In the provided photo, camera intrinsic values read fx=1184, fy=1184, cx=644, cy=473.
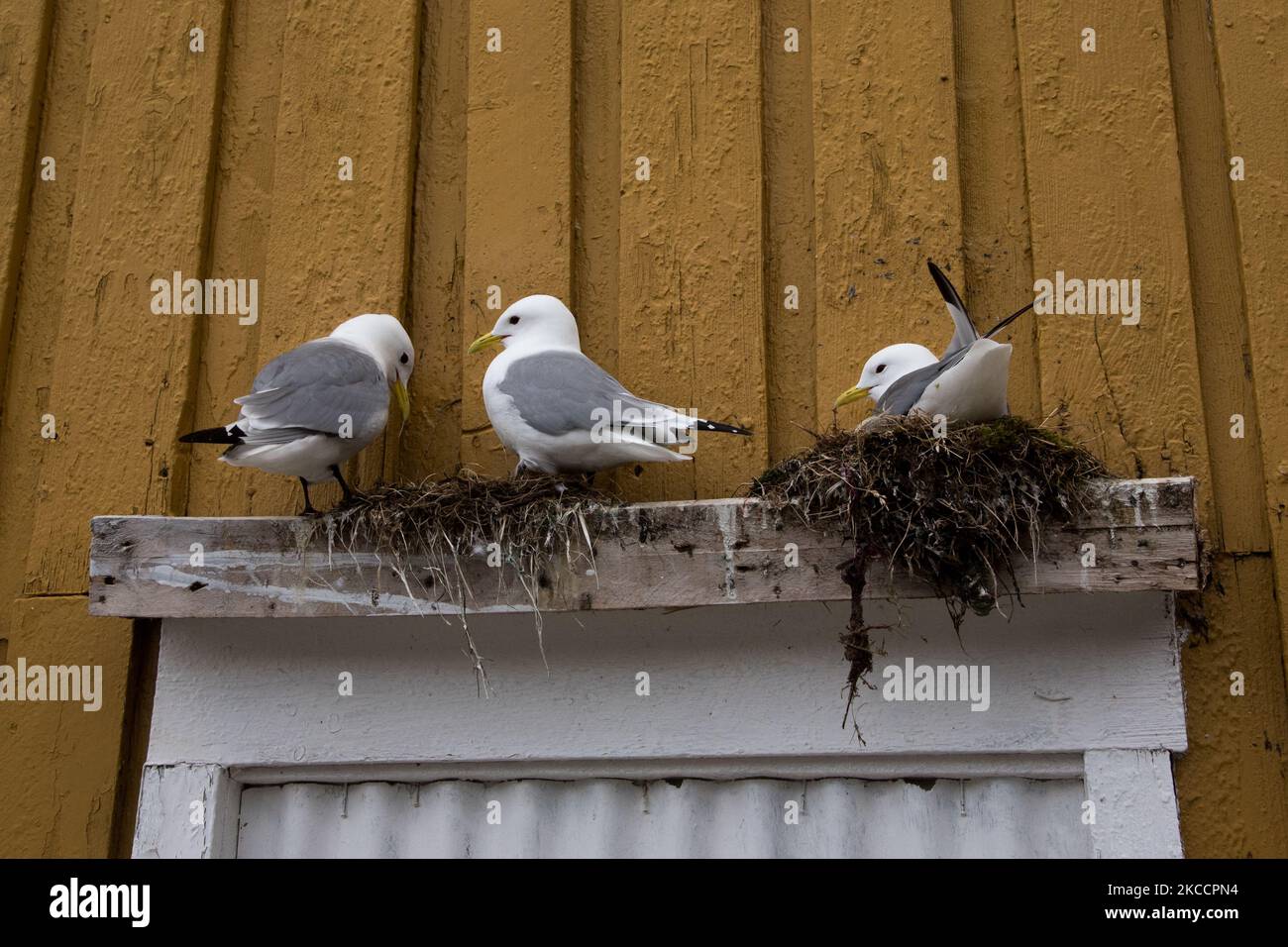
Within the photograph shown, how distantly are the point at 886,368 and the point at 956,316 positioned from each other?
0.80 feet

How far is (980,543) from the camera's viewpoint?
2732mm

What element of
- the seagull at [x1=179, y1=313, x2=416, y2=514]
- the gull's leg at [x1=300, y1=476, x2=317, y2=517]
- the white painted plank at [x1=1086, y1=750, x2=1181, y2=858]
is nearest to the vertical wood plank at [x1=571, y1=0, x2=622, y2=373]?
the seagull at [x1=179, y1=313, x2=416, y2=514]

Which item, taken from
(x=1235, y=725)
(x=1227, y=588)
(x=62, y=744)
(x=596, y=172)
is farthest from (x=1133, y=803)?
(x=62, y=744)

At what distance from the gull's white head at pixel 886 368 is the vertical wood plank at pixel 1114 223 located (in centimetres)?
36

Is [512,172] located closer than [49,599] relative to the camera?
No

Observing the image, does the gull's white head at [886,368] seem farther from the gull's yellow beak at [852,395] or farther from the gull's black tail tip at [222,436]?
the gull's black tail tip at [222,436]

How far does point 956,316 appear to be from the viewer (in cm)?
312

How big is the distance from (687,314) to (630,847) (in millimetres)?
1506

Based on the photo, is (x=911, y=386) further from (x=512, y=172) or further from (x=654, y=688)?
(x=512, y=172)

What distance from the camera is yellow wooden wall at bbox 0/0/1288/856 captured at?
128 inches

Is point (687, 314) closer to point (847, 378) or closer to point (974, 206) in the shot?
point (847, 378)

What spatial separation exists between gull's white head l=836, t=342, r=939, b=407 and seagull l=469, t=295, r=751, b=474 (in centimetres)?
38

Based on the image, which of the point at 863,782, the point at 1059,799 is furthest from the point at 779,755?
the point at 1059,799

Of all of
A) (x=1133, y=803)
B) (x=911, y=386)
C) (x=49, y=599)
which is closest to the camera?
(x=1133, y=803)
